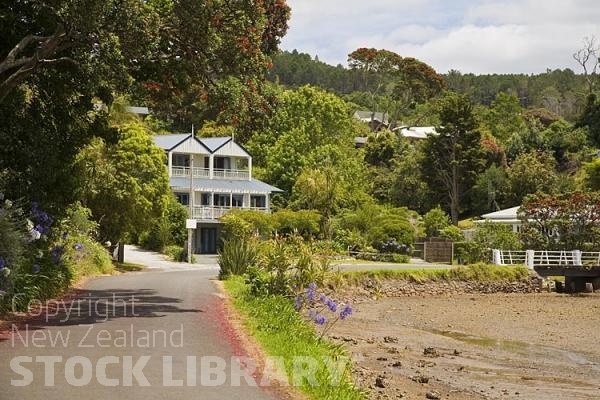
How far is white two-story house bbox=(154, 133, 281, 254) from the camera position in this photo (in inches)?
2352

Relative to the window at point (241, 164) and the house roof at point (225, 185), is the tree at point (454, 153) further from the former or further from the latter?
the window at point (241, 164)

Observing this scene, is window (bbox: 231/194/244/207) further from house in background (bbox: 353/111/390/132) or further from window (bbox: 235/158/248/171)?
house in background (bbox: 353/111/390/132)

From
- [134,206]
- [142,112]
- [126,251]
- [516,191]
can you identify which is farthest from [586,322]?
[142,112]

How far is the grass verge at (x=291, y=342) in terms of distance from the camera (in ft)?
34.6

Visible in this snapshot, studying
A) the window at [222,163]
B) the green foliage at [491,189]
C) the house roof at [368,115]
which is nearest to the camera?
the window at [222,163]

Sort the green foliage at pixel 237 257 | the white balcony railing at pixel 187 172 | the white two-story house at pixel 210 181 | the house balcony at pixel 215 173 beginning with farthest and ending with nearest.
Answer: the house balcony at pixel 215 173 → the white balcony railing at pixel 187 172 → the white two-story house at pixel 210 181 → the green foliage at pixel 237 257

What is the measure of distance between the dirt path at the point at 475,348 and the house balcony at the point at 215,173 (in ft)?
99.3

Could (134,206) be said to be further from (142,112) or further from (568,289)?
(142,112)

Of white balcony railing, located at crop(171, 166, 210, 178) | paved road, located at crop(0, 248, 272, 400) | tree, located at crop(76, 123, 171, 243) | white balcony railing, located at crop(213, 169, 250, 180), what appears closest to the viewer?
paved road, located at crop(0, 248, 272, 400)

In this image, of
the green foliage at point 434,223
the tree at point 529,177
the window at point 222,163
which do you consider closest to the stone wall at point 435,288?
the green foliage at point 434,223

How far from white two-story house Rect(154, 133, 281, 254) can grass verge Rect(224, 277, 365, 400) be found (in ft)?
125

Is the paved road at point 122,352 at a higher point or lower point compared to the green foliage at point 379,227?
lower

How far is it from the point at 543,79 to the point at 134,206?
561 feet

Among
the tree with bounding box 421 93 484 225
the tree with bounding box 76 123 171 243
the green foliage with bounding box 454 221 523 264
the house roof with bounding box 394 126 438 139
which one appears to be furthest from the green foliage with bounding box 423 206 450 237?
the house roof with bounding box 394 126 438 139
